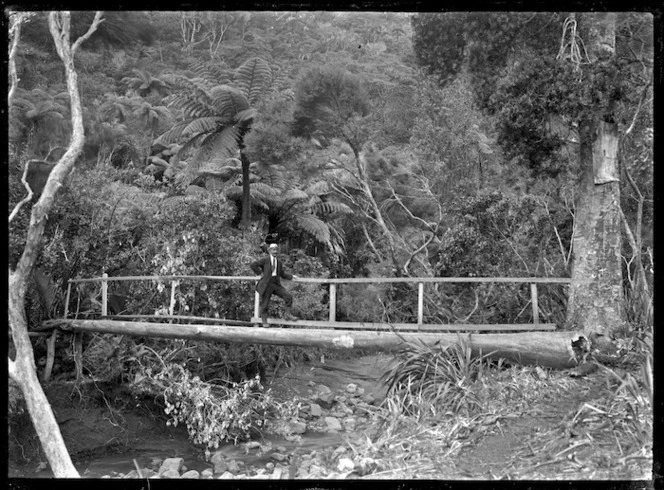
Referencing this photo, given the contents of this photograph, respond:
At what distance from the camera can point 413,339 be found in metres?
7.18

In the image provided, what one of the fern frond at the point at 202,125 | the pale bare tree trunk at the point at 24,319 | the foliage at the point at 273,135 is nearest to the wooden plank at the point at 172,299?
the pale bare tree trunk at the point at 24,319

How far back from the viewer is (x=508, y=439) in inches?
212

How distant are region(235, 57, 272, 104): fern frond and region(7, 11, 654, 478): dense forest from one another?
0.04 meters

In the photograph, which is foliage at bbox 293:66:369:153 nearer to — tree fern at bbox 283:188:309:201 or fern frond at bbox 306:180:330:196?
tree fern at bbox 283:188:309:201

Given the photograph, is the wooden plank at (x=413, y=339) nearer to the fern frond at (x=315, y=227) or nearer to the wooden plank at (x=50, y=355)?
the wooden plank at (x=50, y=355)

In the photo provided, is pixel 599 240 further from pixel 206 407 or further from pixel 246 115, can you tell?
pixel 246 115

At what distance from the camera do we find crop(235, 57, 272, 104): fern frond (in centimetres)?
1400

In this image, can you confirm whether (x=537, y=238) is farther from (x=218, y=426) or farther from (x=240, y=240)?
(x=218, y=426)

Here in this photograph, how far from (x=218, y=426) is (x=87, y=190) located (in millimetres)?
5311

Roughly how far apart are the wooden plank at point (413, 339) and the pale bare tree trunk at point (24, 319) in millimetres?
2193

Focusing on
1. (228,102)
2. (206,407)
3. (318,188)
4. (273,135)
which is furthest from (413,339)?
(318,188)

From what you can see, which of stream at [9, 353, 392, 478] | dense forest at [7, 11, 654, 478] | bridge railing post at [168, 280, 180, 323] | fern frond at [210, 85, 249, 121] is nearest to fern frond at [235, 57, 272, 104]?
dense forest at [7, 11, 654, 478]

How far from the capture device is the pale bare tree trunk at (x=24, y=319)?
6.30 metres
